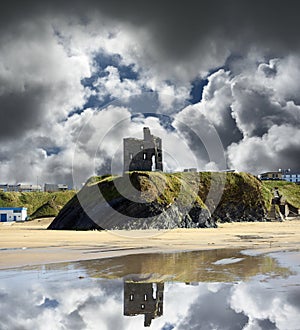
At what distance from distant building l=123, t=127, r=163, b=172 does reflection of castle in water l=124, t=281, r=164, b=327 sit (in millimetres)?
36606

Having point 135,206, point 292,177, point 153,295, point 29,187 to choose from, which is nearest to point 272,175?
point 292,177

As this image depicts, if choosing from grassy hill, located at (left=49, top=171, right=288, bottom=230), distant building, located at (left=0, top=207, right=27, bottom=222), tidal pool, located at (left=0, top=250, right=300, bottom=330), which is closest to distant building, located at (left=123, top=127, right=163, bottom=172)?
grassy hill, located at (left=49, top=171, right=288, bottom=230)

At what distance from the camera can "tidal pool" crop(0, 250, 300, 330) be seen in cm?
619

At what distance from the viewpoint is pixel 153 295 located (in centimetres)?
812

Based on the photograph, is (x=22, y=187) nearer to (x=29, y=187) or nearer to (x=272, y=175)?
(x=29, y=187)

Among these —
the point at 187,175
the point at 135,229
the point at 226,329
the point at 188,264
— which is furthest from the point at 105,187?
the point at 226,329

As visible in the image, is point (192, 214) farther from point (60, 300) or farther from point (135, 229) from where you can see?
point (60, 300)

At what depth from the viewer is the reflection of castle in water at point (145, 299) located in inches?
266

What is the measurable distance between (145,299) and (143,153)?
40.3 m

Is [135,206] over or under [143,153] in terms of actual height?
under

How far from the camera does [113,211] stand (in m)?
34.4

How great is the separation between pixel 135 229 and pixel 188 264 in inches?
814

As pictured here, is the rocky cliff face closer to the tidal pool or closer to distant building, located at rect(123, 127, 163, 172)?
distant building, located at rect(123, 127, 163, 172)

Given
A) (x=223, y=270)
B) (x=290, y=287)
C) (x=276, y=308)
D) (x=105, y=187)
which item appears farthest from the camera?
(x=105, y=187)
